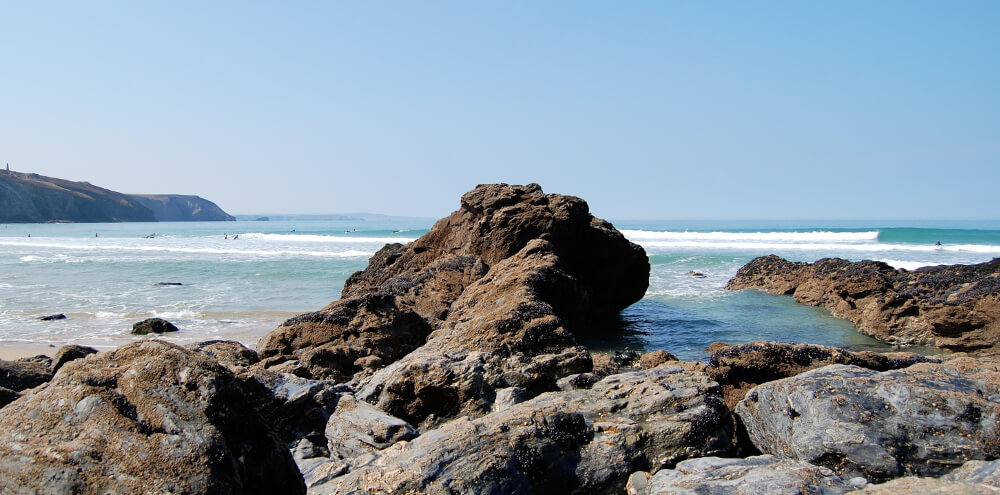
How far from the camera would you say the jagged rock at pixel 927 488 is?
2992 mm

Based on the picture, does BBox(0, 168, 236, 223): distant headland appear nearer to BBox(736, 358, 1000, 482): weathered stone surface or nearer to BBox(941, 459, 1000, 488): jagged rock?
BBox(736, 358, 1000, 482): weathered stone surface

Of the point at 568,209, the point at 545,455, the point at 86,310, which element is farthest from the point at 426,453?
the point at 86,310

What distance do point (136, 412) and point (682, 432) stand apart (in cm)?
345

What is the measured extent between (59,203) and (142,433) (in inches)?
6067

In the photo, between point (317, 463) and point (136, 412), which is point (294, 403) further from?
point (136, 412)

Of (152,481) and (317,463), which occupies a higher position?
(152,481)

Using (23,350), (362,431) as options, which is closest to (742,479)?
(362,431)

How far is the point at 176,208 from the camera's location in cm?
18712

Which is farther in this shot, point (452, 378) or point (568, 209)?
point (568, 209)

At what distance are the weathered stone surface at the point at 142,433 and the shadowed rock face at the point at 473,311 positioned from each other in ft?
7.25

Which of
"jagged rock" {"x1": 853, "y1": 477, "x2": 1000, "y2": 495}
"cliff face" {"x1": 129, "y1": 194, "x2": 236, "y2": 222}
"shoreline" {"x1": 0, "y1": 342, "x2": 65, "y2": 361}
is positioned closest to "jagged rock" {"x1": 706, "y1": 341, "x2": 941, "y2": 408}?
"jagged rock" {"x1": 853, "y1": 477, "x2": 1000, "y2": 495}

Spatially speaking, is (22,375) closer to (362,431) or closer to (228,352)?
(228,352)

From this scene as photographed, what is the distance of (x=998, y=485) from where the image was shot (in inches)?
129

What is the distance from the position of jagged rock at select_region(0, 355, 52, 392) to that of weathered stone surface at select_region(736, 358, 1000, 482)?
8347mm
